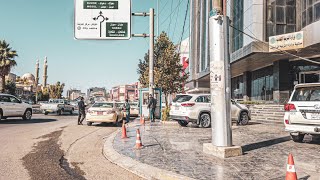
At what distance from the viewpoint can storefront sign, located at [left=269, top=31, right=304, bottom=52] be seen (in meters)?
22.9

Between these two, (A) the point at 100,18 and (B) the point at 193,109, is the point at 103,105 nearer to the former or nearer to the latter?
(A) the point at 100,18

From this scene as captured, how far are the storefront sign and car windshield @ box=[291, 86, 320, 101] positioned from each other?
1496cm

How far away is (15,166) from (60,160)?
110 cm

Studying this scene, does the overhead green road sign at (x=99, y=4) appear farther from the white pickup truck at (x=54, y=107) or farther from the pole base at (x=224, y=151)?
the white pickup truck at (x=54, y=107)

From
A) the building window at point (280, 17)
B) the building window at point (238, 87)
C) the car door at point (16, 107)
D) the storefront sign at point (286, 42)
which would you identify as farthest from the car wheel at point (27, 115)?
the building window at point (238, 87)

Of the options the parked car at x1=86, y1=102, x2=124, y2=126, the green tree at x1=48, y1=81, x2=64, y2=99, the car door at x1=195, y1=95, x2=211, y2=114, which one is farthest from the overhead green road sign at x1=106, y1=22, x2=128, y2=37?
the green tree at x1=48, y1=81, x2=64, y2=99

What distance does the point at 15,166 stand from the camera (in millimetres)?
6641

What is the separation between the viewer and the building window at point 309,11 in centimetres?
2219

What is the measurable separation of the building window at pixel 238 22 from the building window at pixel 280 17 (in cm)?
387

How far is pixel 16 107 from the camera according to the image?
20.2 meters

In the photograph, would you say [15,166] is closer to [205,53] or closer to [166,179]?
[166,179]

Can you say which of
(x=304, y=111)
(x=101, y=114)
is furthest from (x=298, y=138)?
(x=101, y=114)

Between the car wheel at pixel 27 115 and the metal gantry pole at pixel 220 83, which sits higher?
the metal gantry pole at pixel 220 83

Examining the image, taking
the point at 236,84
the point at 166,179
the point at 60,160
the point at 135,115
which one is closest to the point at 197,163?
the point at 166,179
